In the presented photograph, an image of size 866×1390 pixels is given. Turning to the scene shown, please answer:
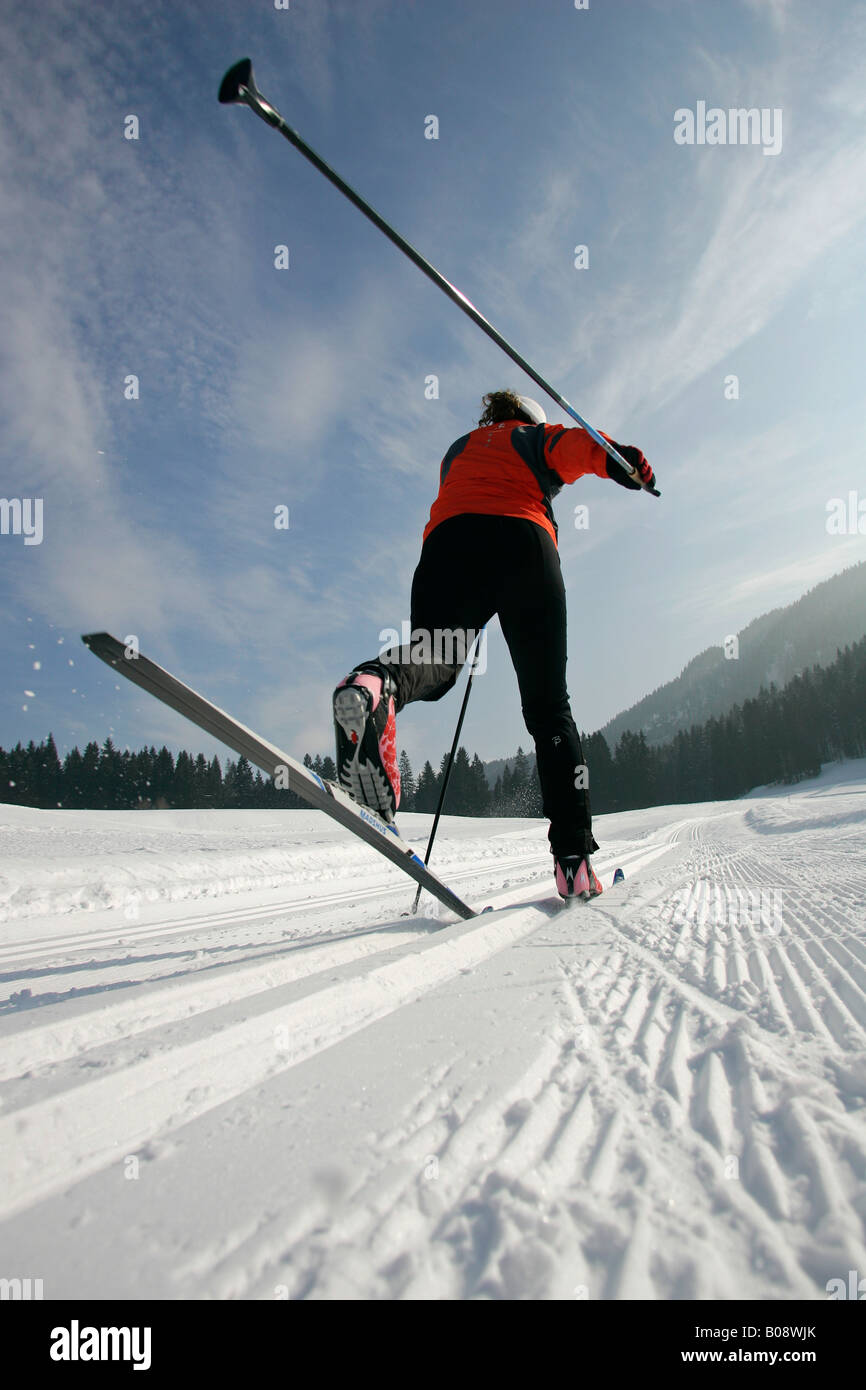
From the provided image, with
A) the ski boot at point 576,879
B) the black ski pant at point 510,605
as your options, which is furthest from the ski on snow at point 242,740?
the ski boot at point 576,879

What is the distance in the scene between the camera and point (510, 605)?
87.3 inches

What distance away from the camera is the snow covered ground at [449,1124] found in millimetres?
426

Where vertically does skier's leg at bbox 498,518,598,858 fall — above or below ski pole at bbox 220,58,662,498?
below

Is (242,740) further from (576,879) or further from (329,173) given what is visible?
(329,173)

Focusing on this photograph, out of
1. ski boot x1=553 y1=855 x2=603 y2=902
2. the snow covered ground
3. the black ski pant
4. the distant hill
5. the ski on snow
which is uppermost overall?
the distant hill

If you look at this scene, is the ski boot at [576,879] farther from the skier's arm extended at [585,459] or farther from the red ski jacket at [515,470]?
the skier's arm extended at [585,459]

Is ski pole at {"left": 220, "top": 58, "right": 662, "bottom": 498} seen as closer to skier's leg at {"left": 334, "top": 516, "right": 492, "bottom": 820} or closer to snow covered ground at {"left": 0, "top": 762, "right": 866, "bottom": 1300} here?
skier's leg at {"left": 334, "top": 516, "right": 492, "bottom": 820}

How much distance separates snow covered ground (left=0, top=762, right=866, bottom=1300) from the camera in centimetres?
43

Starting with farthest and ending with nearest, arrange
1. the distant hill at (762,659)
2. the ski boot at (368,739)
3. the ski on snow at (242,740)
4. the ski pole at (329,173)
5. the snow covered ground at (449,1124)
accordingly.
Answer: the distant hill at (762,659) < the ski pole at (329,173) < the ski boot at (368,739) < the ski on snow at (242,740) < the snow covered ground at (449,1124)

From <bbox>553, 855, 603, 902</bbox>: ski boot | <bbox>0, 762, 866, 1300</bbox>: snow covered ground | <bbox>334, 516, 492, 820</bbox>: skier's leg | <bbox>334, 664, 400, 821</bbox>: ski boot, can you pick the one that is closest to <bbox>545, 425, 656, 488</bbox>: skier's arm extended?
<bbox>334, 516, 492, 820</bbox>: skier's leg

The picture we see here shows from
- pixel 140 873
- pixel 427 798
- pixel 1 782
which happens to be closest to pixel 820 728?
pixel 427 798

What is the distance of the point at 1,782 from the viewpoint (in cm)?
4322

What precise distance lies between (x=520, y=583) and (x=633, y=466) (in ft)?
2.31

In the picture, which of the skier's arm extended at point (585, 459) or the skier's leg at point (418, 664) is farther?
the skier's arm extended at point (585, 459)
